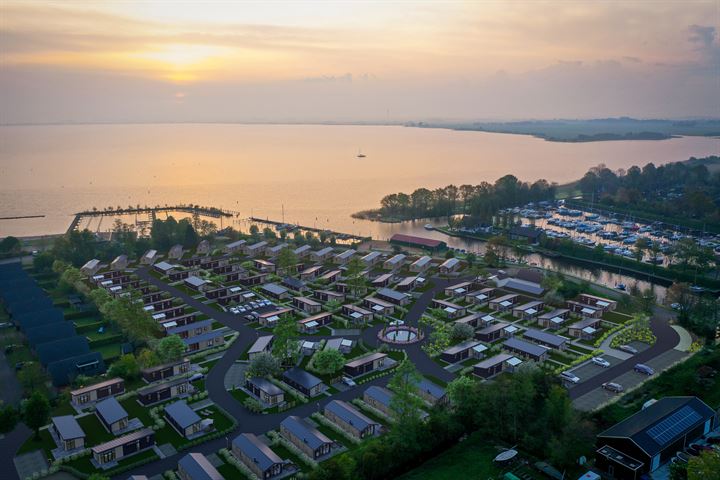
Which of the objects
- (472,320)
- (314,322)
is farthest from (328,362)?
(472,320)

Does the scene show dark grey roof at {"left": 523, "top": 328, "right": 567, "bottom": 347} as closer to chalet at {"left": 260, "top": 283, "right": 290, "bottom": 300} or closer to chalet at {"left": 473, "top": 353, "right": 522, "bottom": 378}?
chalet at {"left": 473, "top": 353, "right": 522, "bottom": 378}

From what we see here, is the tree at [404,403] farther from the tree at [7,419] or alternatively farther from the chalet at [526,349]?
the tree at [7,419]

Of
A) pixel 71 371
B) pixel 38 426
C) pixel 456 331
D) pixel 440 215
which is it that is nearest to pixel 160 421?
pixel 38 426

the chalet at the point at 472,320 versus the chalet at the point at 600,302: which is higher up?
the chalet at the point at 600,302

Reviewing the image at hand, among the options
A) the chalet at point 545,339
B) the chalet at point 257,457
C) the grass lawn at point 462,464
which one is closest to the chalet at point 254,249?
the chalet at point 545,339

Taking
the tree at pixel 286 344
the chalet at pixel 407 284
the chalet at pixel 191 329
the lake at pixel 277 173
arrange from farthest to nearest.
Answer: the lake at pixel 277 173 < the chalet at pixel 407 284 < the chalet at pixel 191 329 < the tree at pixel 286 344

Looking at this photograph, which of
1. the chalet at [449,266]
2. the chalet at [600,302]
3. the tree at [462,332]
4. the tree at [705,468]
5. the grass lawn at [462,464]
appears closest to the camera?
the tree at [705,468]

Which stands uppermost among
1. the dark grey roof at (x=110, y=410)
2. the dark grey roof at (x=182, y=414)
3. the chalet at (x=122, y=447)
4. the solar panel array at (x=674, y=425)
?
the solar panel array at (x=674, y=425)

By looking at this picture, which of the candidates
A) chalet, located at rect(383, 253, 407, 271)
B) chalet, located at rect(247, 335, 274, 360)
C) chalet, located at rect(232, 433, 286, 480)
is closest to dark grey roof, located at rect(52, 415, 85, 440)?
chalet, located at rect(232, 433, 286, 480)
